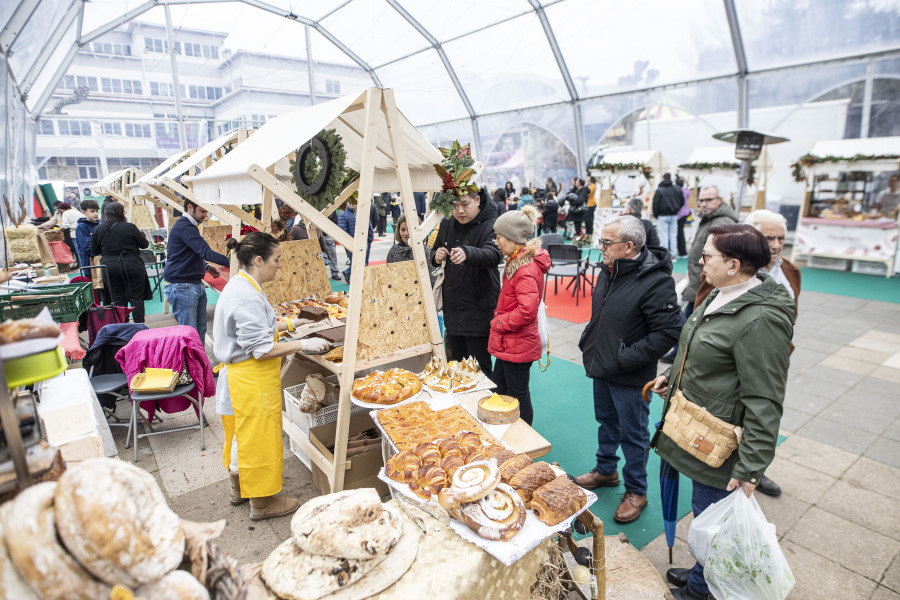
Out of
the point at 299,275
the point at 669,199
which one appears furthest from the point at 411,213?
the point at 669,199

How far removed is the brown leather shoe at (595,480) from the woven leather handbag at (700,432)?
1.21 metres

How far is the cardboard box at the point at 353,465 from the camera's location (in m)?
A: 3.35

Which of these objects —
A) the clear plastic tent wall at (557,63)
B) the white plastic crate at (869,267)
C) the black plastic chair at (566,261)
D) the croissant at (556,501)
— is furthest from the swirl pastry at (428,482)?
the white plastic crate at (869,267)

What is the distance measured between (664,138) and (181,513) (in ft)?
48.6

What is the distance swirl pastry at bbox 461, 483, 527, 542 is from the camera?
180 cm

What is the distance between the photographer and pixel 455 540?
73.7 inches

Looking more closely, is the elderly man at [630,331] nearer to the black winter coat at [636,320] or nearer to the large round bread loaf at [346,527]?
the black winter coat at [636,320]

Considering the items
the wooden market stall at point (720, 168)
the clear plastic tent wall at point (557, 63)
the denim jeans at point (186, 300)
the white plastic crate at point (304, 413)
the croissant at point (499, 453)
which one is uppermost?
the clear plastic tent wall at point (557, 63)

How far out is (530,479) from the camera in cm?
205

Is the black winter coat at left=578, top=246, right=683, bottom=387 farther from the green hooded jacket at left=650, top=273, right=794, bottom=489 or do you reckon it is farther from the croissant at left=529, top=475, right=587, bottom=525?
the croissant at left=529, top=475, right=587, bottom=525

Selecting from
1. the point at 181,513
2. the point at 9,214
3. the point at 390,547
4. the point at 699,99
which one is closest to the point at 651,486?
the point at 390,547

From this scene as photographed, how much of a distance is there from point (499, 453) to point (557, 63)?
604 inches

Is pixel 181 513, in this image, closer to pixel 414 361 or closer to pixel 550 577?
pixel 414 361

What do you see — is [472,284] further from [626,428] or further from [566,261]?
[566,261]
